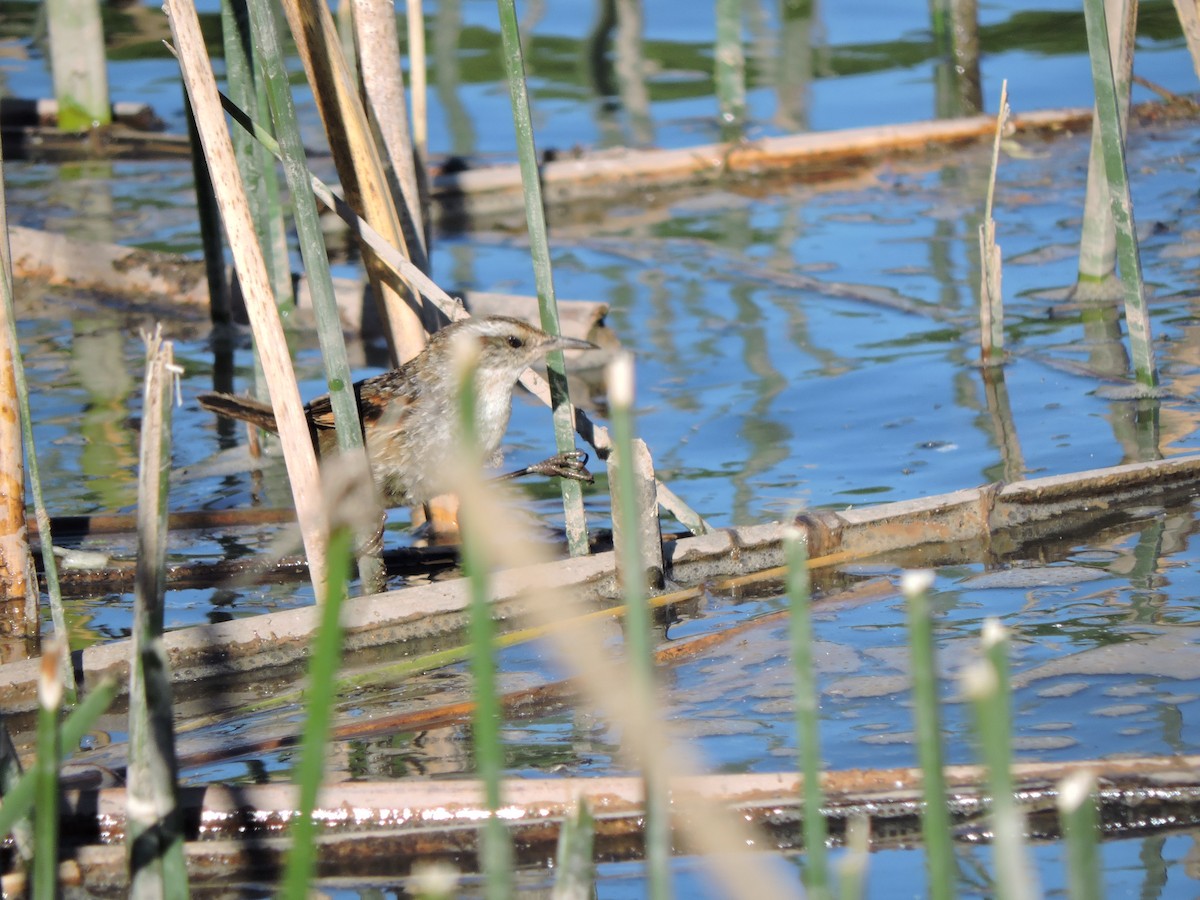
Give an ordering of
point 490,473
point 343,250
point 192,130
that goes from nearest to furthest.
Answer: point 490,473 → point 192,130 → point 343,250

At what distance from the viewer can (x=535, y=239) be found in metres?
4.18

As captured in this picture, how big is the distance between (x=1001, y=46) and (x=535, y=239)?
9.56 m

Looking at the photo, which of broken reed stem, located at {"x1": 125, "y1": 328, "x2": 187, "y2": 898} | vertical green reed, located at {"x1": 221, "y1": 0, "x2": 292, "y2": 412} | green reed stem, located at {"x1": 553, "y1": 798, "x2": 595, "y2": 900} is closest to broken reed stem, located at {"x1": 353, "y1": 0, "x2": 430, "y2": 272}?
vertical green reed, located at {"x1": 221, "y1": 0, "x2": 292, "y2": 412}

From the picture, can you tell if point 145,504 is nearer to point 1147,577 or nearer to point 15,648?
point 15,648

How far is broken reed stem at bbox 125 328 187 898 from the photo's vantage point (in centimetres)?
226

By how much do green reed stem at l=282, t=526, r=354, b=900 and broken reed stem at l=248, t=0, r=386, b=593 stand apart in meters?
2.56

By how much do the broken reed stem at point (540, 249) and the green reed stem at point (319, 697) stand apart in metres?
2.63

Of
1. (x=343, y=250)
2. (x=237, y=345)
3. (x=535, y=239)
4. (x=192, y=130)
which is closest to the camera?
(x=535, y=239)

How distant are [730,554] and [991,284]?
7.23 feet

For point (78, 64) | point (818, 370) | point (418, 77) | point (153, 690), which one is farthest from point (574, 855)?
point (78, 64)

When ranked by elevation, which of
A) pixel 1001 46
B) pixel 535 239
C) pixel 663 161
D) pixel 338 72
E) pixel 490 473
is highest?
pixel 1001 46

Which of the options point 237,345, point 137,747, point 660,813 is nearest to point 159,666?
point 137,747

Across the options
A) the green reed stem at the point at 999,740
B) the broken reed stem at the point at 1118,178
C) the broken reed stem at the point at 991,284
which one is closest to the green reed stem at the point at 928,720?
the green reed stem at the point at 999,740

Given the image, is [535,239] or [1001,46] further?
[1001,46]
